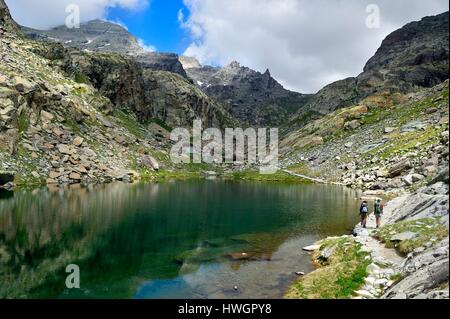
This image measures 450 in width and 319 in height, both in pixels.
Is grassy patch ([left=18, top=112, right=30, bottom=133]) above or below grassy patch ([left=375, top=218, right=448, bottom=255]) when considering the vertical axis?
above

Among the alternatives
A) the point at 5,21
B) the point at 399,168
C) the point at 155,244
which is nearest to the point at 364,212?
the point at 155,244

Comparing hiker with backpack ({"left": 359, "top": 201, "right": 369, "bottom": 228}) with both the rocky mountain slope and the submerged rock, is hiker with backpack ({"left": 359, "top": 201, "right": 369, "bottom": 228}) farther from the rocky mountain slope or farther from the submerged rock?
the submerged rock

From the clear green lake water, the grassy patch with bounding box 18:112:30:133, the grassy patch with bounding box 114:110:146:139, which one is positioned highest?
the grassy patch with bounding box 114:110:146:139

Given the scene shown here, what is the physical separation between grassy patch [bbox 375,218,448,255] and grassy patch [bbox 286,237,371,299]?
2.99 m

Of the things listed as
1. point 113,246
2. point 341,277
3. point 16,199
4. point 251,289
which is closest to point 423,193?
point 341,277

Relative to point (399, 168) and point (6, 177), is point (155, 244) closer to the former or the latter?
point (6, 177)

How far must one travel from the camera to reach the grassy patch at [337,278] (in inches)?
1065

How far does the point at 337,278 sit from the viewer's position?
29.0m

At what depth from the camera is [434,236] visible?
28453 millimetres

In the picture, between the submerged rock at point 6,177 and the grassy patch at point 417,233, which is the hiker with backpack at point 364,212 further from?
the submerged rock at point 6,177

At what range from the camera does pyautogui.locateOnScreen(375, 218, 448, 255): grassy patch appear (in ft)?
93.7

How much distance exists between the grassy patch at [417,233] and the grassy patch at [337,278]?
2988 millimetres

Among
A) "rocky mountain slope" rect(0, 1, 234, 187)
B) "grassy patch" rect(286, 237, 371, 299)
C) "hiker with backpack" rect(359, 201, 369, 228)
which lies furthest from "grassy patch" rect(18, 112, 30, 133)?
"grassy patch" rect(286, 237, 371, 299)
